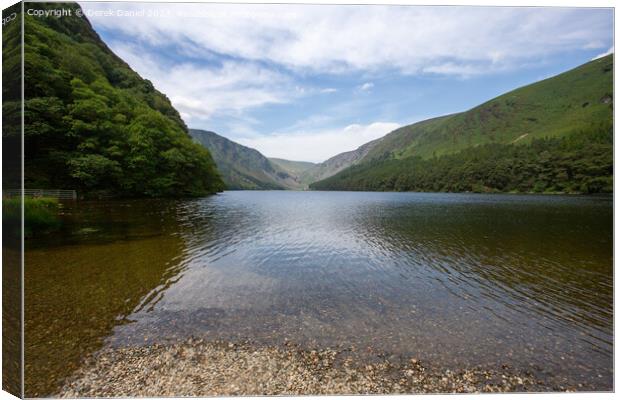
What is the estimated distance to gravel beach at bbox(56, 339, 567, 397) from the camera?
591 cm

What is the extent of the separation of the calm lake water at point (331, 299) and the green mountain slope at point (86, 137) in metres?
27.5

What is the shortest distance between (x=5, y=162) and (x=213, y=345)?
21.0ft

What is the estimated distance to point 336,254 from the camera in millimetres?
19625

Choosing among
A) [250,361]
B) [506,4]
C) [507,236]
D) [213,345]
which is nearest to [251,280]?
[213,345]

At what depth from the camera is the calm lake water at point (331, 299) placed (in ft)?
24.5

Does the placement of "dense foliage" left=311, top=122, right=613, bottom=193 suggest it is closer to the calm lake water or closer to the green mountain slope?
the calm lake water

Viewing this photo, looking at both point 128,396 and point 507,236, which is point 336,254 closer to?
point 128,396

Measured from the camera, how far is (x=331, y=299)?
441 inches

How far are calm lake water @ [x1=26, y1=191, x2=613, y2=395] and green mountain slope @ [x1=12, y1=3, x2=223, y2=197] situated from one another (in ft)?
90.2

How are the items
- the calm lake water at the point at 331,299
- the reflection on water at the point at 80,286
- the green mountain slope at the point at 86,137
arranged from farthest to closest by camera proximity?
1. the green mountain slope at the point at 86,137
2. the calm lake water at the point at 331,299
3. the reflection on water at the point at 80,286

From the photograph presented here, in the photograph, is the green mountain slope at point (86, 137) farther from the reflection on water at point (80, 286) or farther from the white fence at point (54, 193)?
the reflection on water at point (80, 286)

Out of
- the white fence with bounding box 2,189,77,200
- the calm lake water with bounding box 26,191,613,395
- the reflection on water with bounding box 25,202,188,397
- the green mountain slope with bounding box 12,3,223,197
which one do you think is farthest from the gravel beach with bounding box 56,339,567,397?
the white fence with bounding box 2,189,77,200

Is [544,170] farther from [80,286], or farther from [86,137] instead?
[86,137]

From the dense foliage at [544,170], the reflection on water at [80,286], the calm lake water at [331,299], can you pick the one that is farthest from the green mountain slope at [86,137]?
the dense foliage at [544,170]
